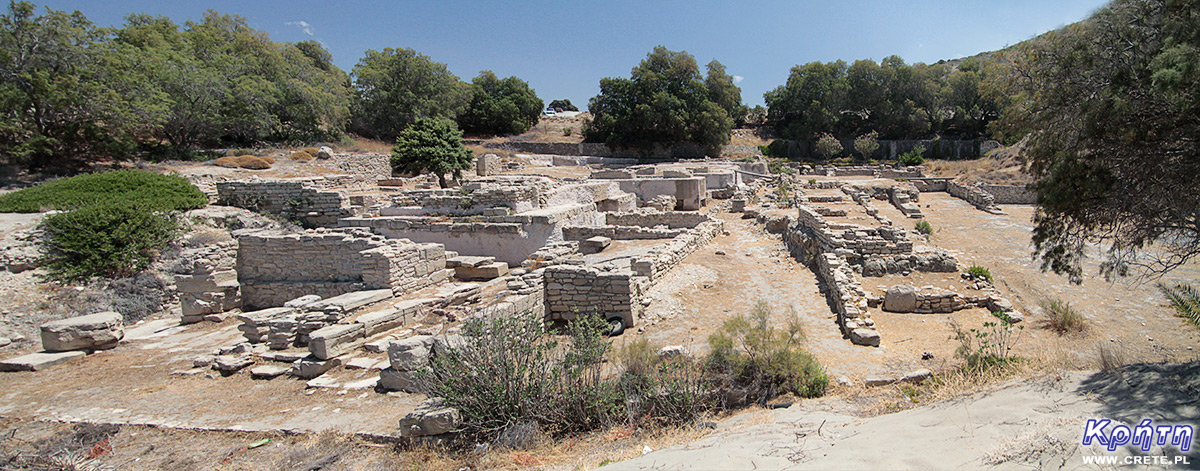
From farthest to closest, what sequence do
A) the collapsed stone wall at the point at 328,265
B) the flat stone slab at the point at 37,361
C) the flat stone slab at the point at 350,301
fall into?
the collapsed stone wall at the point at 328,265 → the flat stone slab at the point at 350,301 → the flat stone slab at the point at 37,361

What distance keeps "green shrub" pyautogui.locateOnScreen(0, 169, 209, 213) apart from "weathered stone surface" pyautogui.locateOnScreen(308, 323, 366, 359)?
9328 millimetres

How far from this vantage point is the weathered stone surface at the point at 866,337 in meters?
6.49

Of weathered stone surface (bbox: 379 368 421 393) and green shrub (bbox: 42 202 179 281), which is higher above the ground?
green shrub (bbox: 42 202 179 281)

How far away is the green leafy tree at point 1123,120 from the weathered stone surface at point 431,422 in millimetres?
6512

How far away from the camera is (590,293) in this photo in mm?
7793

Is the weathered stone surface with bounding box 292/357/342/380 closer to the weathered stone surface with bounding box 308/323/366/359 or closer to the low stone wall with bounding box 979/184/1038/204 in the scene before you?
the weathered stone surface with bounding box 308/323/366/359

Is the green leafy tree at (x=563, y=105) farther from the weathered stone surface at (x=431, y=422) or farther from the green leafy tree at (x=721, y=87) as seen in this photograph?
the weathered stone surface at (x=431, y=422)

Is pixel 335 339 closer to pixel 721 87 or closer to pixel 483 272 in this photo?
pixel 483 272

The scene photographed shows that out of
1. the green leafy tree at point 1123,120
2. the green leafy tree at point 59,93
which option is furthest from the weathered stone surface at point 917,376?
the green leafy tree at point 59,93

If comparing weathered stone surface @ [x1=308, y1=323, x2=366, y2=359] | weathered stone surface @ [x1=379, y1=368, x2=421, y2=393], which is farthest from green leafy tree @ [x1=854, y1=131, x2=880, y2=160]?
weathered stone surface @ [x1=379, y1=368, x2=421, y2=393]

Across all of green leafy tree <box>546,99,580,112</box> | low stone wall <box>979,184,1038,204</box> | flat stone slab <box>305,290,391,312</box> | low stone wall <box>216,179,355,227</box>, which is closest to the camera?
flat stone slab <box>305,290,391,312</box>

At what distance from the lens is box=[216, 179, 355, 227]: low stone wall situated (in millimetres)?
14172

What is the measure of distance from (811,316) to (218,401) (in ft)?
26.1

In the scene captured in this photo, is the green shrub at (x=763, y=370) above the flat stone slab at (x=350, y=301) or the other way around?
the other way around
